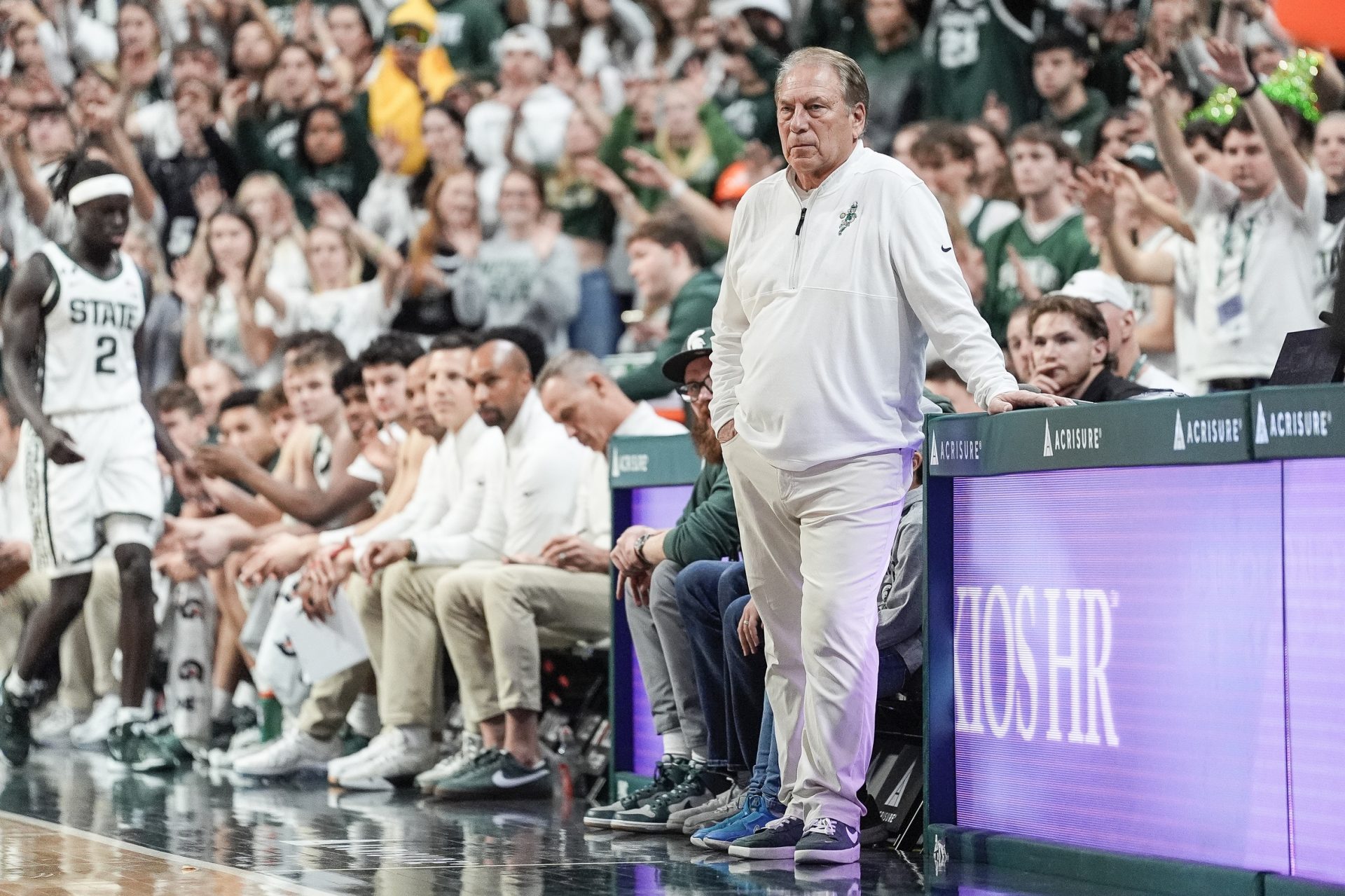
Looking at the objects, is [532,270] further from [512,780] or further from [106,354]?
[512,780]

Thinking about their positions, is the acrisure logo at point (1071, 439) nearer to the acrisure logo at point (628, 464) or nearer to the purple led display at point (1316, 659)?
the purple led display at point (1316, 659)

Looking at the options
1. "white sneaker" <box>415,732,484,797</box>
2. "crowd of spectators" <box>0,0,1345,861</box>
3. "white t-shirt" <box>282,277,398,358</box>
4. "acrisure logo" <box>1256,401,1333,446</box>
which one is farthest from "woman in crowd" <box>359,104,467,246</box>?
"acrisure logo" <box>1256,401,1333,446</box>

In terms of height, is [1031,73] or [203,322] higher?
[1031,73]

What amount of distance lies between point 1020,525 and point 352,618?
377 centimetres

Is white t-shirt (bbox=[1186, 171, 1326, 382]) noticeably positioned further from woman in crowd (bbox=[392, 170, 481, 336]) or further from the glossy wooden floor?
woman in crowd (bbox=[392, 170, 481, 336])

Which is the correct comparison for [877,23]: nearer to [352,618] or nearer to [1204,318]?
[1204,318]

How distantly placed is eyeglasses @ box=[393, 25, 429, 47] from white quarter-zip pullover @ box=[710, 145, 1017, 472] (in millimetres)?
7782

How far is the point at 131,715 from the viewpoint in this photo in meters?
8.33

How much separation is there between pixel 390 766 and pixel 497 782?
62 centimetres

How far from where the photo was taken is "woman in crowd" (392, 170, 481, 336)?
34.7 feet

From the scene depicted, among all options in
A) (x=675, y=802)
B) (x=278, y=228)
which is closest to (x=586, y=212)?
(x=278, y=228)

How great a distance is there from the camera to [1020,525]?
4617 millimetres

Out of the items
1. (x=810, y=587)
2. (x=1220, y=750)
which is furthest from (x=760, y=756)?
(x=1220, y=750)

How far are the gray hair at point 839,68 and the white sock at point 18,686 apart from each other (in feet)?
17.5
